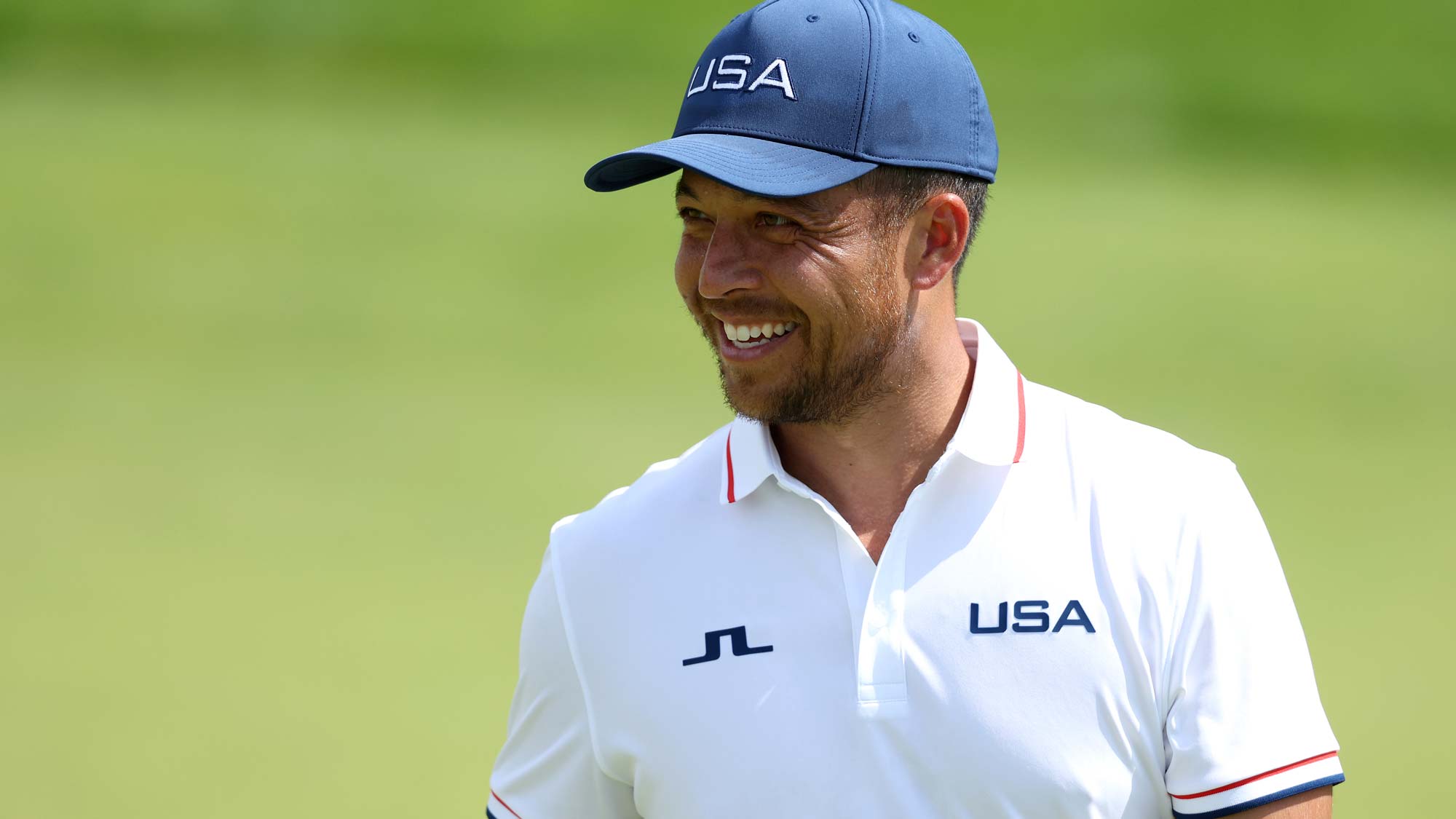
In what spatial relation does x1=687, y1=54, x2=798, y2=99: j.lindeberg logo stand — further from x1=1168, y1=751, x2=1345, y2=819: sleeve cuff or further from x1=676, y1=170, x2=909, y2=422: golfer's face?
x1=1168, y1=751, x2=1345, y2=819: sleeve cuff

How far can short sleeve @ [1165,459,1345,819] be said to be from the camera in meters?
1.18

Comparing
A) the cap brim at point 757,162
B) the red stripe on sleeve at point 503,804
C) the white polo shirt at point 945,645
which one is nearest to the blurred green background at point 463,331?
the red stripe on sleeve at point 503,804

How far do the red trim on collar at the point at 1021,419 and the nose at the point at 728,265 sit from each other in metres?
0.27

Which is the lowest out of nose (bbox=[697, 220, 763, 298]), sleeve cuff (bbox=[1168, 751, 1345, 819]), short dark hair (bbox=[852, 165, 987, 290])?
sleeve cuff (bbox=[1168, 751, 1345, 819])

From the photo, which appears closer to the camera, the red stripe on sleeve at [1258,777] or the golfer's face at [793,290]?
the red stripe on sleeve at [1258,777]

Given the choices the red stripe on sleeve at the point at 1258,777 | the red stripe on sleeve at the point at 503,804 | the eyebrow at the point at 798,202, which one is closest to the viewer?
the red stripe on sleeve at the point at 1258,777

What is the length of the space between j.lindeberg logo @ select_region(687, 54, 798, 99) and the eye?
11cm

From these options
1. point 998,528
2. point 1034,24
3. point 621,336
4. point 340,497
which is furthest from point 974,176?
point 1034,24

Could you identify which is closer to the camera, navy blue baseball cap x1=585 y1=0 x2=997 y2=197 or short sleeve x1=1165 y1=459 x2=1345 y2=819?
short sleeve x1=1165 y1=459 x2=1345 y2=819

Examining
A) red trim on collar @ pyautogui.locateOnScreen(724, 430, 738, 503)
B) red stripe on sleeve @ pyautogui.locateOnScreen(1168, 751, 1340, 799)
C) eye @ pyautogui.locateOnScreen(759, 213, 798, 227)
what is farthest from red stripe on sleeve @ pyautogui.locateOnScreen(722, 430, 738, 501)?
red stripe on sleeve @ pyautogui.locateOnScreen(1168, 751, 1340, 799)

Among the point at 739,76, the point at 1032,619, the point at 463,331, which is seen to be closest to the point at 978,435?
the point at 1032,619

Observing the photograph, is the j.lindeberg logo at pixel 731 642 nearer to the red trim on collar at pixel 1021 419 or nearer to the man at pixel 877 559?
the man at pixel 877 559

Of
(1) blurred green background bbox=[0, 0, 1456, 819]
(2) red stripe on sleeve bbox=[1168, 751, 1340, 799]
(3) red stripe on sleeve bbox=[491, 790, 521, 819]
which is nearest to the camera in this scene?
(2) red stripe on sleeve bbox=[1168, 751, 1340, 799]

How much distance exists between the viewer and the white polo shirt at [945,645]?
3.95 feet
